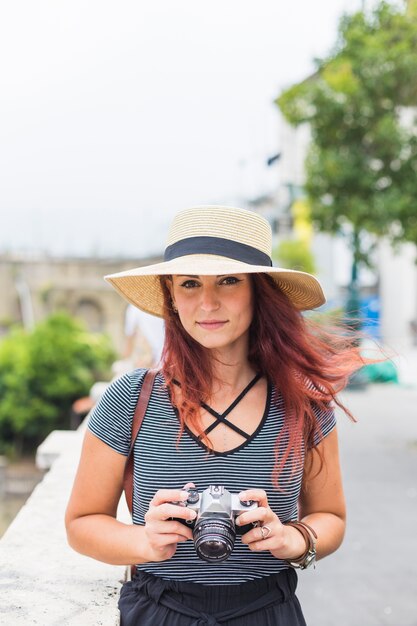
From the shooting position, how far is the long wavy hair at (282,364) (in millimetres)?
1742

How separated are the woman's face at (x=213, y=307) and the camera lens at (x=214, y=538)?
470mm

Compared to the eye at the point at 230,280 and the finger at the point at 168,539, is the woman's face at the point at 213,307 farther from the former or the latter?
the finger at the point at 168,539

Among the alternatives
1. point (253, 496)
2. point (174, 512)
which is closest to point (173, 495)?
point (174, 512)

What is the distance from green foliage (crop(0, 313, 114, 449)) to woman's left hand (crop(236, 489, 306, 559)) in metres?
12.3

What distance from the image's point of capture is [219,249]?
1742 mm

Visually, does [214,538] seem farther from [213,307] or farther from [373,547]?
[373,547]

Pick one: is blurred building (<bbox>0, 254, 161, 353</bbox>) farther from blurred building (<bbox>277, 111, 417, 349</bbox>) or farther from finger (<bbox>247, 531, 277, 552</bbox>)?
finger (<bbox>247, 531, 277, 552</bbox>)

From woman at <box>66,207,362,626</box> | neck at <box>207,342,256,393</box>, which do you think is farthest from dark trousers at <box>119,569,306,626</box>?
neck at <box>207,342,256,393</box>

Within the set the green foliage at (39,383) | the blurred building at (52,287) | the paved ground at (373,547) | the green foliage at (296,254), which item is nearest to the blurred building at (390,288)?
the green foliage at (296,254)

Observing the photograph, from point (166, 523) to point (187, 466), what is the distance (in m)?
0.19

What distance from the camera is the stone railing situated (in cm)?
198

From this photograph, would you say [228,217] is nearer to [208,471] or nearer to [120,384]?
[120,384]

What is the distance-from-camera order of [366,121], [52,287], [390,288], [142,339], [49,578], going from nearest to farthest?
[49,578], [142,339], [366,121], [390,288], [52,287]

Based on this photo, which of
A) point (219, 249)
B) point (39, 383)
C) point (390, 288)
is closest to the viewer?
point (219, 249)
